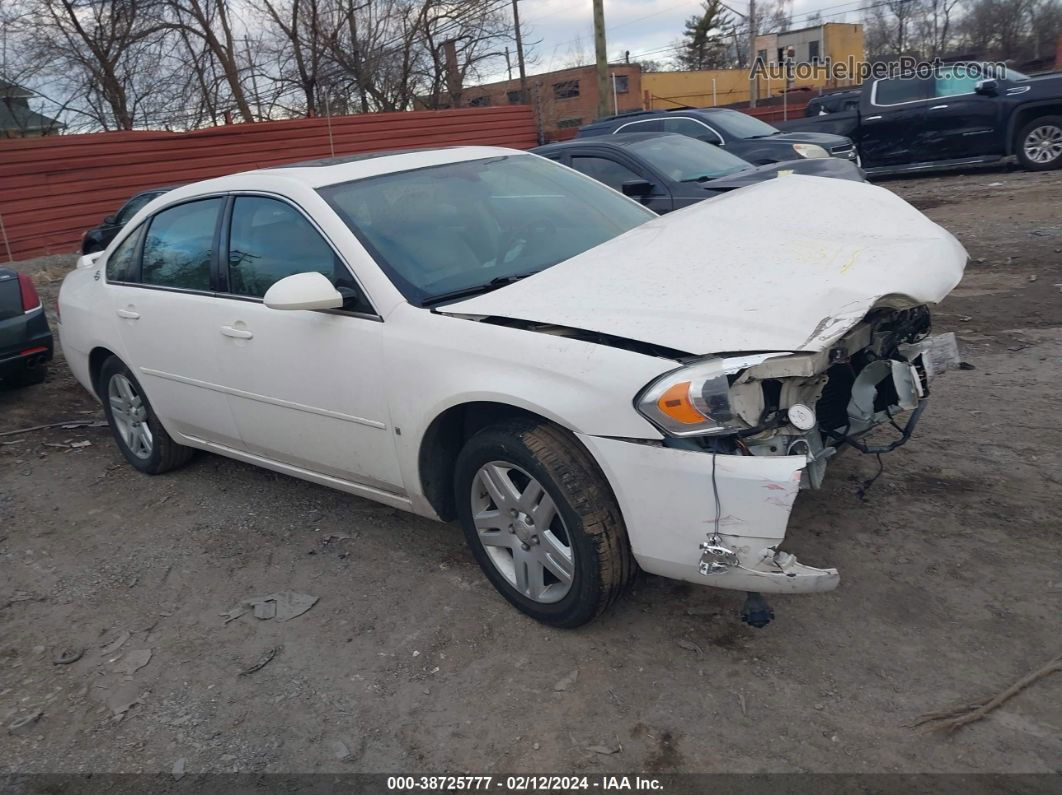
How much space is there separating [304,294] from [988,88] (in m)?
12.9

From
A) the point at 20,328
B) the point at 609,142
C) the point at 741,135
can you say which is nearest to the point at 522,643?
the point at 20,328

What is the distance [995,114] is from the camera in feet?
43.4

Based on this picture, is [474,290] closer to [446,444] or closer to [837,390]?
[446,444]

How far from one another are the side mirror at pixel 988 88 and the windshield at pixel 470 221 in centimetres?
1112

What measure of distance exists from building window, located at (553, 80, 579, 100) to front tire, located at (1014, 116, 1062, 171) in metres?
31.0

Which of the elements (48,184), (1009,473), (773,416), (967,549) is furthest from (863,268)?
(48,184)

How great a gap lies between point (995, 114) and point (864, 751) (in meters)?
Answer: 13.3

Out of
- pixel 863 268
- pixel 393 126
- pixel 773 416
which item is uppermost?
pixel 393 126

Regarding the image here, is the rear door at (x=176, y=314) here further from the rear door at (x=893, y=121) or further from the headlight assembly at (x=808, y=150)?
the rear door at (x=893, y=121)

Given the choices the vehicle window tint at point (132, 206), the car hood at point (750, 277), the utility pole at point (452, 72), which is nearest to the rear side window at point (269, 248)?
the car hood at point (750, 277)

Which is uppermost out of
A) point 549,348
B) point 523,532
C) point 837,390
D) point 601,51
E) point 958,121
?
point 601,51

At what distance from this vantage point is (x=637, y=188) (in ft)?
25.5

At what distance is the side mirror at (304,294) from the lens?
3.42 metres

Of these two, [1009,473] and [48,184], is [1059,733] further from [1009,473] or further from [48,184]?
[48,184]
